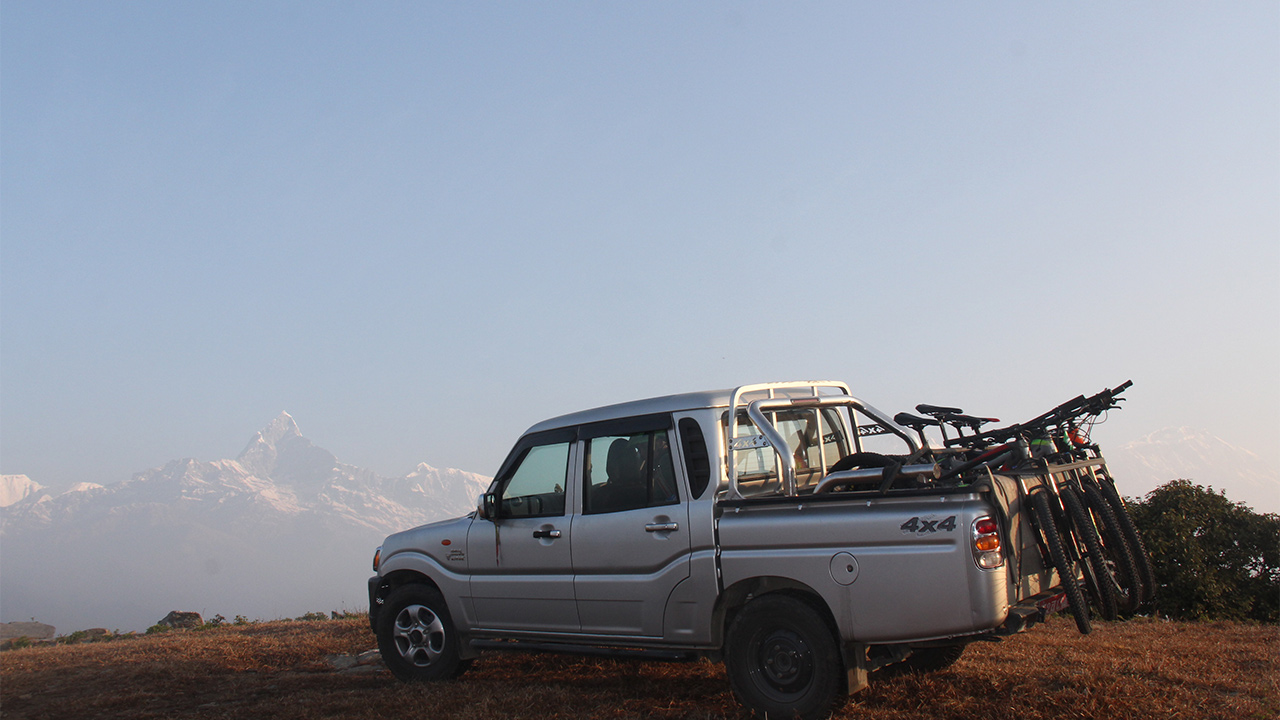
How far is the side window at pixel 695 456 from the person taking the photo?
621 cm

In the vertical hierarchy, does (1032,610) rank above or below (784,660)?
→ above

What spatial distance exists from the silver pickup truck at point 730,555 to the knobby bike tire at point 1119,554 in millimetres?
454

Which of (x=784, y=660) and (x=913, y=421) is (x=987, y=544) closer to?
(x=784, y=660)

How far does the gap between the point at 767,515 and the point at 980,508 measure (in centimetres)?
134

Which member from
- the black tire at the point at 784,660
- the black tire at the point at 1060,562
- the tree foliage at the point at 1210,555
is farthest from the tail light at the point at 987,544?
the tree foliage at the point at 1210,555

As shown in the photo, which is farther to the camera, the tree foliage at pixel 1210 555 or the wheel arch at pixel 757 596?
the tree foliage at pixel 1210 555

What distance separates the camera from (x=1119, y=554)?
564cm

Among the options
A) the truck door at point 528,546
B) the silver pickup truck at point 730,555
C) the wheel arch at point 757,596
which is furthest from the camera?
the truck door at point 528,546

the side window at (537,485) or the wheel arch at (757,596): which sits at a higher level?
the side window at (537,485)

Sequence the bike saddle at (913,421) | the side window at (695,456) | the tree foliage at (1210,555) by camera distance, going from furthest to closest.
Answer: the tree foliage at (1210,555), the bike saddle at (913,421), the side window at (695,456)

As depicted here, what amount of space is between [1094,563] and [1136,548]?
0.63 m

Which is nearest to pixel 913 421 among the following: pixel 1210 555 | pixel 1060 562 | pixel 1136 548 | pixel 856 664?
pixel 1136 548

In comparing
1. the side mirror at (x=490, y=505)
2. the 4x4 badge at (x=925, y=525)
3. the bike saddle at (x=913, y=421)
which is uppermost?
the bike saddle at (x=913, y=421)

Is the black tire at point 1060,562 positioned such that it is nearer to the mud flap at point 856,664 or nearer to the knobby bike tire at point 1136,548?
the knobby bike tire at point 1136,548
